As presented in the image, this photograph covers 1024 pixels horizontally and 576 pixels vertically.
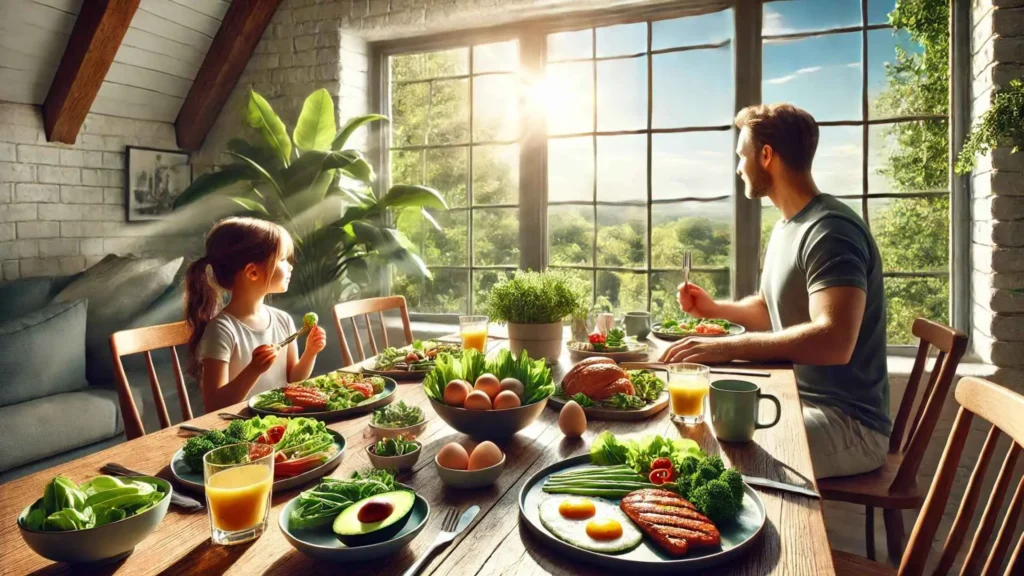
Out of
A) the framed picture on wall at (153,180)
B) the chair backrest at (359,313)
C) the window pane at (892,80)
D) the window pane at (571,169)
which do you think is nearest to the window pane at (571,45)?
the window pane at (571,169)

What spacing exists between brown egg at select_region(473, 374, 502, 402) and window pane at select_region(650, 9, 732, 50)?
2.75 m

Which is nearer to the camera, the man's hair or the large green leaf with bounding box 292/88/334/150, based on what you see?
the man's hair

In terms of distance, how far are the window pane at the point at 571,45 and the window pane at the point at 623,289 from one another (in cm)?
118

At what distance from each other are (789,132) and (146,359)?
6.54 feet

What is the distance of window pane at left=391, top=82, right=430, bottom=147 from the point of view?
4.00m

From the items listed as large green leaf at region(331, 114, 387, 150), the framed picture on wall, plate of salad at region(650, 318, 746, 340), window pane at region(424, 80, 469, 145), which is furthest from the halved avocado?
the framed picture on wall

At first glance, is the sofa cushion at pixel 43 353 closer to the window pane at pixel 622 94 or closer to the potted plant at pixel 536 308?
the potted plant at pixel 536 308

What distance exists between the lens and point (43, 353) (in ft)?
9.20

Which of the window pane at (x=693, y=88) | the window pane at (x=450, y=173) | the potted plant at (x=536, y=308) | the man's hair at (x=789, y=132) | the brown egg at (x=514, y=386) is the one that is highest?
the window pane at (x=693, y=88)

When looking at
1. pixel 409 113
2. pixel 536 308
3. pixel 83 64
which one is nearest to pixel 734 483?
pixel 536 308

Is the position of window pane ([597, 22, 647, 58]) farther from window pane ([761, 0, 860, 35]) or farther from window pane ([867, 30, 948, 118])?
window pane ([867, 30, 948, 118])

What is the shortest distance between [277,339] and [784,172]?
1702mm

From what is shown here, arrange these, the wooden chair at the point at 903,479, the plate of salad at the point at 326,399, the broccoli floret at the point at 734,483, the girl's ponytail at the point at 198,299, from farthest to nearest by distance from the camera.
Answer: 1. the girl's ponytail at the point at 198,299
2. the wooden chair at the point at 903,479
3. the plate of salad at the point at 326,399
4. the broccoli floret at the point at 734,483

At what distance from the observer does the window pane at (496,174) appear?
3789mm
